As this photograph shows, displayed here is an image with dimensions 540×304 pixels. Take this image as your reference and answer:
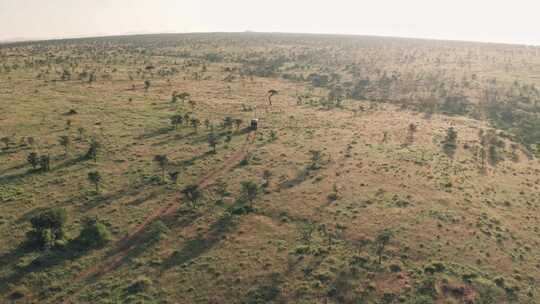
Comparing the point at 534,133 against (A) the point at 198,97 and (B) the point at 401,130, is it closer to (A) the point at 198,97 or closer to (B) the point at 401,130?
(B) the point at 401,130

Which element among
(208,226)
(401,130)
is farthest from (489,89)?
(208,226)

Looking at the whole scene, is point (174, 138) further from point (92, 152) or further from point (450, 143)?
point (450, 143)

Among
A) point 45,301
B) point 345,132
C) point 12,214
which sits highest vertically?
point 345,132

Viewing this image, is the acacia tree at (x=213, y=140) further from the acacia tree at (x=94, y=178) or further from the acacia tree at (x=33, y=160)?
the acacia tree at (x=33, y=160)

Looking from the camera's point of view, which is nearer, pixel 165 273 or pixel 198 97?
pixel 165 273

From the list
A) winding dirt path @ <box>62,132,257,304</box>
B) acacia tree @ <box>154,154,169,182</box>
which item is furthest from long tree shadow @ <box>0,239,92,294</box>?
acacia tree @ <box>154,154,169,182</box>
